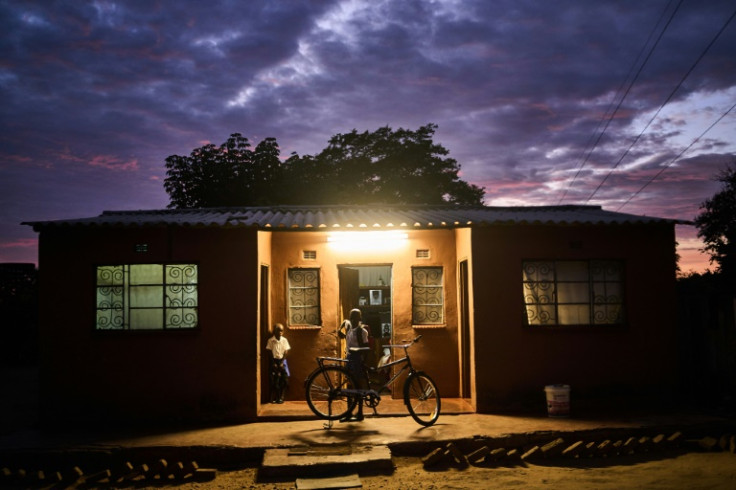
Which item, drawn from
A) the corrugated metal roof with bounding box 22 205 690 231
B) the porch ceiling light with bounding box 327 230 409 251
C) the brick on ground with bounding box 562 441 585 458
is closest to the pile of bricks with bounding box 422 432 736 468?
the brick on ground with bounding box 562 441 585 458

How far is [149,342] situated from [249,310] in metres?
1.58

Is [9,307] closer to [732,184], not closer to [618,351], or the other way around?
[618,351]

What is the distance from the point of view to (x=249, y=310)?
30.1 feet

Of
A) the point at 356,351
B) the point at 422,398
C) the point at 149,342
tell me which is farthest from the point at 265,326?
Answer: the point at 422,398

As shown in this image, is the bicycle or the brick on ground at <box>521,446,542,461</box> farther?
the bicycle

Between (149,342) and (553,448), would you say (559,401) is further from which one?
(149,342)

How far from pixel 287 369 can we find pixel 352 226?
3119 mm

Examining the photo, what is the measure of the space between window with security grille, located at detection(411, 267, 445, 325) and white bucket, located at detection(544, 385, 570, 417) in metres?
2.59

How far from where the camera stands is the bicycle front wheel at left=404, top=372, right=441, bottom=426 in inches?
335

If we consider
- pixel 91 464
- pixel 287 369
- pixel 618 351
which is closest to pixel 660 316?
pixel 618 351

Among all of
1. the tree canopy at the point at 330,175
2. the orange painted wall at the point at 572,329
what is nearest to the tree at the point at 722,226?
the tree canopy at the point at 330,175

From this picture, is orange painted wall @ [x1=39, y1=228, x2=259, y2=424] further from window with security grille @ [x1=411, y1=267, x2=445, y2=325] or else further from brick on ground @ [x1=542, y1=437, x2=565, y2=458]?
brick on ground @ [x1=542, y1=437, x2=565, y2=458]

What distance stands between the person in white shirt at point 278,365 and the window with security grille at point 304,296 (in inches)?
23.9

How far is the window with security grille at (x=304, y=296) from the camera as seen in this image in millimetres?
10992
